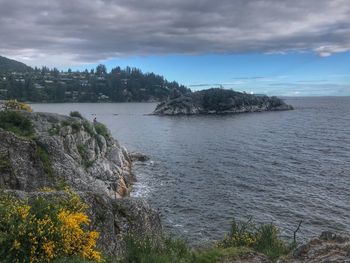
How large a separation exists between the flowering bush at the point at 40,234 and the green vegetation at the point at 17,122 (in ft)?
76.0

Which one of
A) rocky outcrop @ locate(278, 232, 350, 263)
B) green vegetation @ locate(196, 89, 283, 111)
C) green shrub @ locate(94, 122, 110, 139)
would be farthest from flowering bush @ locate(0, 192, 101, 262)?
green vegetation @ locate(196, 89, 283, 111)

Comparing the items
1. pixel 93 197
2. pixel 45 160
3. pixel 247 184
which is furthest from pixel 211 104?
pixel 93 197

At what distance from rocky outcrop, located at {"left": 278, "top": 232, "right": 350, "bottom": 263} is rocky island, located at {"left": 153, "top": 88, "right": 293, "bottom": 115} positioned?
166493 millimetres

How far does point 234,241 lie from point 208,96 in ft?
573

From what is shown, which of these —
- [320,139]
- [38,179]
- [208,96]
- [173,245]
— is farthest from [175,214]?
[208,96]

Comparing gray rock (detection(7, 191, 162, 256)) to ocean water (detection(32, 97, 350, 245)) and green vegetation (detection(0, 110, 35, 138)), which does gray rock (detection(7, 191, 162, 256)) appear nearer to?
ocean water (detection(32, 97, 350, 245))

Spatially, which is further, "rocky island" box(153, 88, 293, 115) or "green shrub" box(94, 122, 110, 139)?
"rocky island" box(153, 88, 293, 115)

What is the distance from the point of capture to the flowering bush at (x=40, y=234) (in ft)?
26.1

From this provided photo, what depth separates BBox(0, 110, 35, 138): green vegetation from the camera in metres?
30.6

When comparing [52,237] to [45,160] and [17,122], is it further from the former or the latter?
[17,122]

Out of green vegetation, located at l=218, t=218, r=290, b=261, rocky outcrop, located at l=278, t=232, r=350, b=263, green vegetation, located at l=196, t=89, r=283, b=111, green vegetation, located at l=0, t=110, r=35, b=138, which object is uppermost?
green vegetation, located at l=196, t=89, r=283, b=111

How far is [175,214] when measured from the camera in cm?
3406

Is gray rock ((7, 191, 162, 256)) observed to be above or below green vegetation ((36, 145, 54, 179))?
below

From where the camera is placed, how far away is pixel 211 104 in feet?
607
